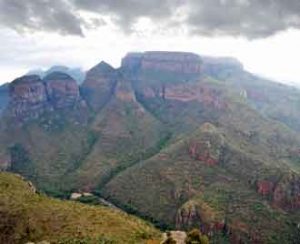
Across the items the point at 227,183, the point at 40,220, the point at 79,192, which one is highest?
the point at 40,220

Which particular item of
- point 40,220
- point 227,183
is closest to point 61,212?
point 40,220

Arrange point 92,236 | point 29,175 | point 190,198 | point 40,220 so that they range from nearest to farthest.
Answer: point 92,236
point 40,220
point 190,198
point 29,175

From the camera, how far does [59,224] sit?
288 feet

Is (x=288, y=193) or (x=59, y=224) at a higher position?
(x=59, y=224)

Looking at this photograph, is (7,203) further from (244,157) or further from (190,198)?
(244,157)

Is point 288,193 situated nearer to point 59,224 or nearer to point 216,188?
point 216,188

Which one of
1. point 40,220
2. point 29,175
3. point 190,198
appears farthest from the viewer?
point 29,175

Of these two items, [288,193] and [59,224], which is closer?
[59,224]

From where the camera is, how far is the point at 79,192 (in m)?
179

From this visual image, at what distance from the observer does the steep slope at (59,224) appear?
8300cm

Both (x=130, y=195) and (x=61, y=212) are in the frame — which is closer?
(x=61, y=212)

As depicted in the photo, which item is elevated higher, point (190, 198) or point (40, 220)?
point (40, 220)

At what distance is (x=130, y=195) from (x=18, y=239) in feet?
252

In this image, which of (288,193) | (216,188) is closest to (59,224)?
(216,188)
